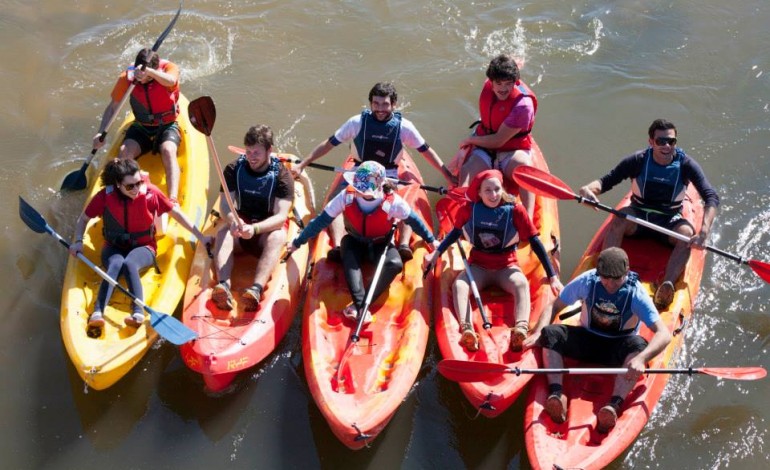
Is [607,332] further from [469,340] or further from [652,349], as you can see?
[469,340]

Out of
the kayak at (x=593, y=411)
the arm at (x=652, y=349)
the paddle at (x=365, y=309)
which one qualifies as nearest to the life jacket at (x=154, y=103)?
the paddle at (x=365, y=309)

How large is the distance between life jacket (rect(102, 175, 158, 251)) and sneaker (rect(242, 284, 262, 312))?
3.19 ft

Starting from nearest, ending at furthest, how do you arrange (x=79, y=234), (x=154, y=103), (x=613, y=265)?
(x=613, y=265)
(x=79, y=234)
(x=154, y=103)

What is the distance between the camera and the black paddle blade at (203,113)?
691 centimetres

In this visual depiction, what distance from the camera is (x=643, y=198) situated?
7.35 metres

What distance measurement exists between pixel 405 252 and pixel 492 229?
822mm

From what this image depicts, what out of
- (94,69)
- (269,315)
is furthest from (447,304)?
(94,69)

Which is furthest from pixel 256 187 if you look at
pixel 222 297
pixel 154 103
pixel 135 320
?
pixel 154 103

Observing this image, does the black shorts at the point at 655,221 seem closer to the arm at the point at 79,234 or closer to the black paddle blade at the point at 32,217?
the arm at the point at 79,234

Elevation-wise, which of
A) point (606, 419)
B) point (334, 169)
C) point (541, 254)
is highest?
point (541, 254)

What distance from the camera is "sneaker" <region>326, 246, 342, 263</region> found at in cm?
733

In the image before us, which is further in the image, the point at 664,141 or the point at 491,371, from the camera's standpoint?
the point at 664,141

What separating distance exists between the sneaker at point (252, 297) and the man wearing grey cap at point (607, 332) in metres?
2.13

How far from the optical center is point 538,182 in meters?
7.46
